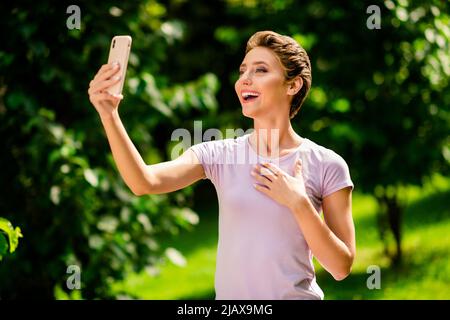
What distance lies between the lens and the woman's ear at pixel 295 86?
2.84 m

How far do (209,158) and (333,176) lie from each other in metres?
0.51

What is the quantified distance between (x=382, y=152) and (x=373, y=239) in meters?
2.73

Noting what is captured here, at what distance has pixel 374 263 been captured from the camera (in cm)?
891

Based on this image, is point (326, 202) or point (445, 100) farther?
point (445, 100)

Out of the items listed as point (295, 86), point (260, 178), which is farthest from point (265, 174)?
point (295, 86)

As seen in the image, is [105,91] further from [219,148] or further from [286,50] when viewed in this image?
[286,50]

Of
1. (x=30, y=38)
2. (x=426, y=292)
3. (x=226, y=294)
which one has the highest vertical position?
(x=30, y=38)

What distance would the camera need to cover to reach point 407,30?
22.3 feet

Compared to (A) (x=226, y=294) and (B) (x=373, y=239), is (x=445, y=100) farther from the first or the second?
(A) (x=226, y=294)

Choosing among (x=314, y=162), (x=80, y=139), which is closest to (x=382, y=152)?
(x=80, y=139)

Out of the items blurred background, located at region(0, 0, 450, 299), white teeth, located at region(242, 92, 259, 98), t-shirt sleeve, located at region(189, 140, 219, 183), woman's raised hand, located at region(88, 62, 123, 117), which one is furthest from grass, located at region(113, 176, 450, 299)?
woman's raised hand, located at region(88, 62, 123, 117)

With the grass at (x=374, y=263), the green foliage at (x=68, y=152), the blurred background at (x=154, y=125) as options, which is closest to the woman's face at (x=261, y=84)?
the blurred background at (x=154, y=125)

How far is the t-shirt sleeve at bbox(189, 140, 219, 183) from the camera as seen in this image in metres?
2.79

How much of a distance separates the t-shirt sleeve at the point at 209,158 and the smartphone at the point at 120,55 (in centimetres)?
46
